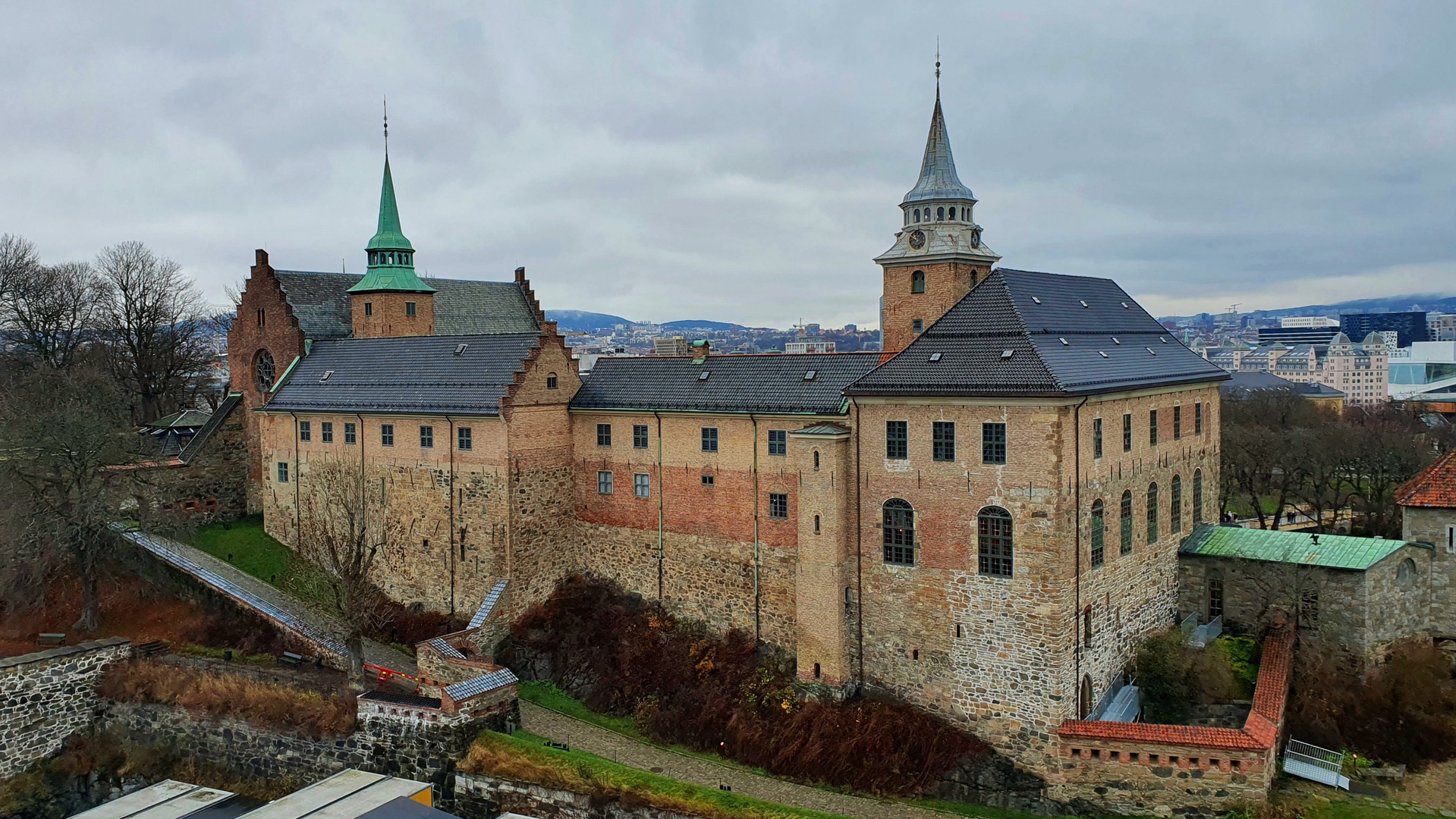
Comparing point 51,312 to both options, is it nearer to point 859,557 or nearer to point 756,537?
point 756,537

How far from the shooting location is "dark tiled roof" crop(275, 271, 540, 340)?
4619 cm

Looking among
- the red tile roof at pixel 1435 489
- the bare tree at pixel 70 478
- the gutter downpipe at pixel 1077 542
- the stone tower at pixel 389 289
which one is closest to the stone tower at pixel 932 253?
the gutter downpipe at pixel 1077 542

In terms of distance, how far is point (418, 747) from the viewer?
2805 cm

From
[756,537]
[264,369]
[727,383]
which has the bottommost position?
[756,537]

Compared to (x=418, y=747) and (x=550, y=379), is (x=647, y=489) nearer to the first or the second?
(x=550, y=379)

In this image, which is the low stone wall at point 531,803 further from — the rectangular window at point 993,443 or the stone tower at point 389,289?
the stone tower at point 389,289

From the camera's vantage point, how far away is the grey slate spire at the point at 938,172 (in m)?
33.4

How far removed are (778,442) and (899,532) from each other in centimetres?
547

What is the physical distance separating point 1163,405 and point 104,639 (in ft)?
122

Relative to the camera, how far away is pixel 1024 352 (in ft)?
89.1

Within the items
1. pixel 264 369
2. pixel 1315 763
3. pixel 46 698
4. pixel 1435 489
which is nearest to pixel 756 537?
pixel 1315 763

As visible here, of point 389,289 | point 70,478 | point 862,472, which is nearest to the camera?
point 862,472

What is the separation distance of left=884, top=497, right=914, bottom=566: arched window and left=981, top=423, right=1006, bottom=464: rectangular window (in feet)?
8.99

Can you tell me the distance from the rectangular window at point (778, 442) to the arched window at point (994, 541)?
→ 7.16 metres
